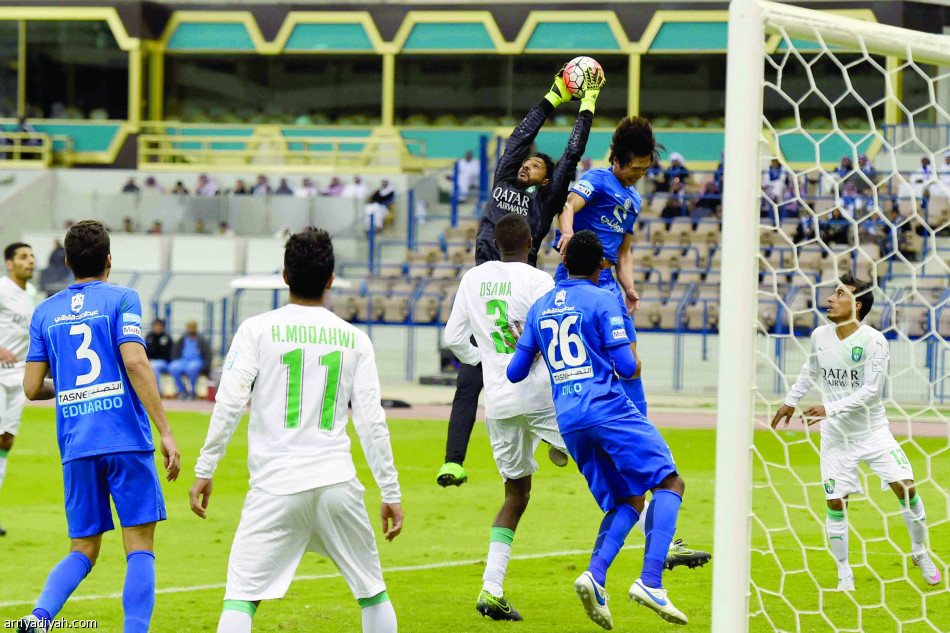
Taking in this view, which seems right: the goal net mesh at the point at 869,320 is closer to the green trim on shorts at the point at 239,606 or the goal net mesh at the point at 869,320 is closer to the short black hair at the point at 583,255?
the short black hair at the point at 583,255

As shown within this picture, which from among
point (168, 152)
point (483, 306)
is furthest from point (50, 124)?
point (483, 306)

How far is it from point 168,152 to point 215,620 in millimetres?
27609

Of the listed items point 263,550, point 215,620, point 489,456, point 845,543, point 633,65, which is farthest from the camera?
point 633,65

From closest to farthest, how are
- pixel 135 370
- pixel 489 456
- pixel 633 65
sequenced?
pixel 135 370 → pixel 489 456 → pixel 633 65

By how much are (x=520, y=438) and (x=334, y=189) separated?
954 inches

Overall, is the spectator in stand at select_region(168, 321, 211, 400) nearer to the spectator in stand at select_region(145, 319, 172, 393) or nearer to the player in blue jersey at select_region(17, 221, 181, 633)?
the spectator in stand at select_region(145, 319, 172, 393)

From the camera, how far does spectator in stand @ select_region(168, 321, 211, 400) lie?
72.2ft

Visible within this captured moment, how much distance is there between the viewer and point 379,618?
17.7 ft

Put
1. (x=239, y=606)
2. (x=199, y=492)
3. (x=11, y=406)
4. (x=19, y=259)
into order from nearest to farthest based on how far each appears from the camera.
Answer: (x=239, y=606), (x=199, y=492), (x=19, y=259), (x=11, y=406)

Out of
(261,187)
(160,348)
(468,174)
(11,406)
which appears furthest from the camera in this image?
(261,187)

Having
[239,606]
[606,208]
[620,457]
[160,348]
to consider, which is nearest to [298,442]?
[239,606]

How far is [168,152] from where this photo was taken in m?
33.3

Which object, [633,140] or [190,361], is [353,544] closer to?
[633,140]

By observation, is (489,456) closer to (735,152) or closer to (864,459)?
(864,459)
